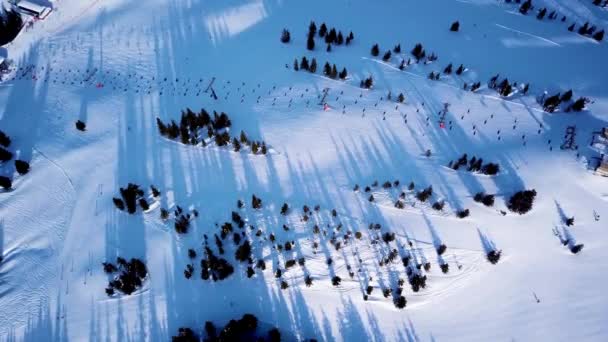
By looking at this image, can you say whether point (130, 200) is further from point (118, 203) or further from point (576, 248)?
point (576, 248)

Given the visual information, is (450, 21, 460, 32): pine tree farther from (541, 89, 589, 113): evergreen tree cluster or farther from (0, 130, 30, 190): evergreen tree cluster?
(0, 130, 30, 190): evergreen tree cluster

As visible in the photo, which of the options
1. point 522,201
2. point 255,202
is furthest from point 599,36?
point 255,202

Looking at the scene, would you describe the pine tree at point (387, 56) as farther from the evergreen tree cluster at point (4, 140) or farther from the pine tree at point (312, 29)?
the evergreen tree cluster at point (4, 140)

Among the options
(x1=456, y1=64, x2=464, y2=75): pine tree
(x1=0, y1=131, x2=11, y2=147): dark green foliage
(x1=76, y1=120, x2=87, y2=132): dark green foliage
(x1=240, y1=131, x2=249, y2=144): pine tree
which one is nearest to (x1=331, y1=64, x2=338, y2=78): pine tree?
(x1=240, y1=131, x2=249, y2=144): pine tree

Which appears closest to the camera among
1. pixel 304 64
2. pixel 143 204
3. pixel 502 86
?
pixel 143 204

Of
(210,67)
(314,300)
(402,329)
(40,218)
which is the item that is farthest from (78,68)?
(402,329)

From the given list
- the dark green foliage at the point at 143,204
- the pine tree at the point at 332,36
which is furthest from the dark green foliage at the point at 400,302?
the pine tree at the point at 332,36

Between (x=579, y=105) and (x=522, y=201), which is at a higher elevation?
(x=579, y=105)
